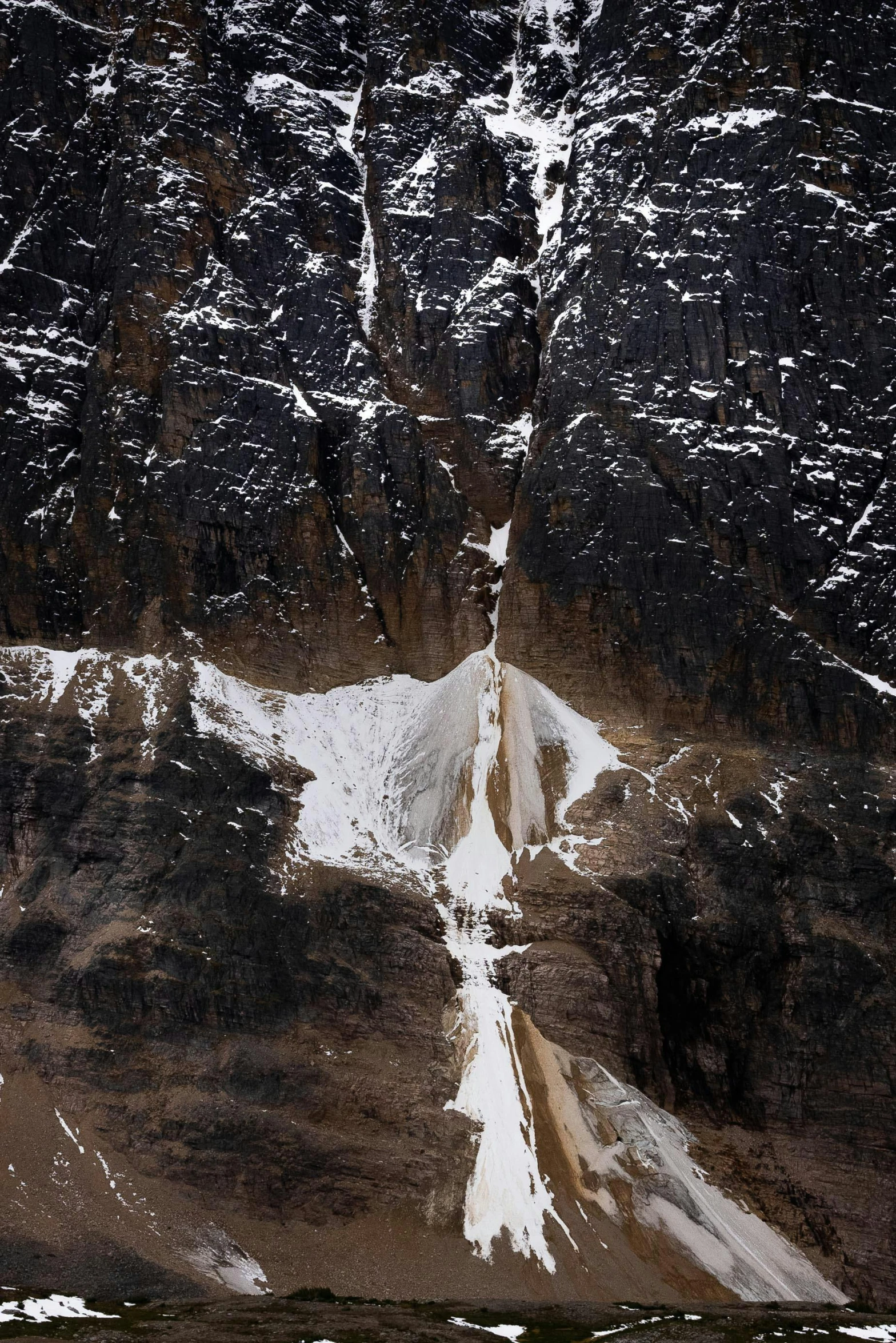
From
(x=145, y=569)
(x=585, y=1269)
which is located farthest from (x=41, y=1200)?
(x=145, y=569)

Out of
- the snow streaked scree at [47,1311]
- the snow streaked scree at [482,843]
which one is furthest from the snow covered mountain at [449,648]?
the snow streaked scree at [47,1311]

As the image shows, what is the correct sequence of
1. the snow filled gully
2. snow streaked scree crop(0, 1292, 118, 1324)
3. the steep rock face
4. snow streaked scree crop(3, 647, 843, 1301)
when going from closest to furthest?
1. snow streaked scree crop(0, 1292, 118, 1324)
2. the snow filled gully
3. snow streaked scree crop(3, 647, 843, 1301)
4. the steep rock face

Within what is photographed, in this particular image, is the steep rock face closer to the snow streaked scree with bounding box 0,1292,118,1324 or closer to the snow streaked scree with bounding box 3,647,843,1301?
the snow streaked scree with bounding box 3,647,843,1301

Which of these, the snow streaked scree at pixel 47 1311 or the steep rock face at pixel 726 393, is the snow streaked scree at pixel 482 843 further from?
the snow streaked scree at pixel 47 1311

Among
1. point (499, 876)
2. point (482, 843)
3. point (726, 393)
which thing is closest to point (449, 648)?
point (482, 843)

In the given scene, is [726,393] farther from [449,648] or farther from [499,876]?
[499,876]

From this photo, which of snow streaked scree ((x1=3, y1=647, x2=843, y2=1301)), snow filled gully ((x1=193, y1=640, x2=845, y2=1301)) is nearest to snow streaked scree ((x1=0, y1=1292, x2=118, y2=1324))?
snow streaked scree ((x1=3, y1=647, x2=843, y2=1301))
